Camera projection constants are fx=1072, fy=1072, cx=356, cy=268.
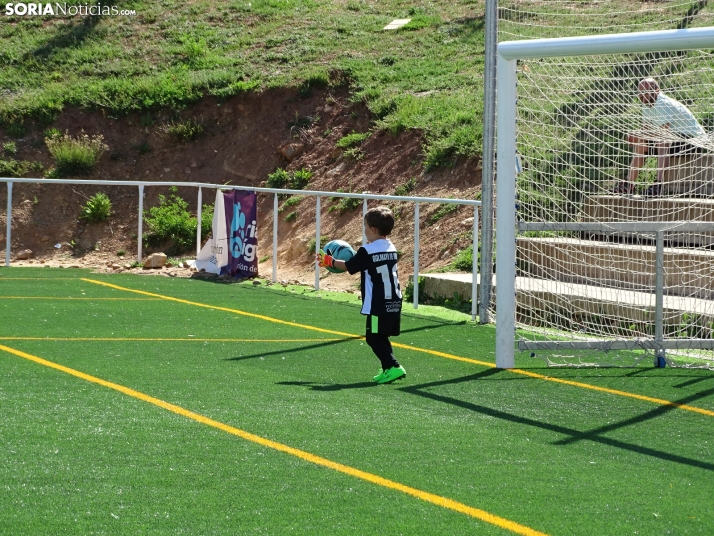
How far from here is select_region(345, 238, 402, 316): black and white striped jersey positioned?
7.93 meters

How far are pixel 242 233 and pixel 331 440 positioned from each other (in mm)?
10692

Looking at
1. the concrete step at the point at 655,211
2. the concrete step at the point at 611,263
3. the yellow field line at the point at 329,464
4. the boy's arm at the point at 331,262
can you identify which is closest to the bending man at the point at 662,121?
the concrete step at the point at 655,211

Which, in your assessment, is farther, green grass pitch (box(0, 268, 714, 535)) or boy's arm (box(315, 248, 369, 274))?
boy's arm (box(315, 248, 369, 274))

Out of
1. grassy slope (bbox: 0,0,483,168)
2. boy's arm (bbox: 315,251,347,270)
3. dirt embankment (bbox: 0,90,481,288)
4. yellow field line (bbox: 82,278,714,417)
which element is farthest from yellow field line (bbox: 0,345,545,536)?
grassy slope (bbox: 0,0,483,168)

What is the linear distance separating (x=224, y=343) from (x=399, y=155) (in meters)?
12.0

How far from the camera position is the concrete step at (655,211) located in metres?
11.4

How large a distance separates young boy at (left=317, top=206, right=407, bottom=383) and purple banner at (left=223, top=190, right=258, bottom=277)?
27.7ft

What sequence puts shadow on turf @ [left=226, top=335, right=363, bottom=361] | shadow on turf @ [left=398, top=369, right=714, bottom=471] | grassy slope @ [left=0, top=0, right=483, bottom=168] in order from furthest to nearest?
1. grassy slope @ [left=0, top=0, right=483, bottom=168]
2. shadow on turf @ [left=226, top=335, right=363, bottom=361]
3. shadow on turf @ [left=398, top=369, right=714, bottom=471]

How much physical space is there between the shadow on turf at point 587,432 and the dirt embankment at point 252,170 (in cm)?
992

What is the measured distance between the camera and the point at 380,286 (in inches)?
313

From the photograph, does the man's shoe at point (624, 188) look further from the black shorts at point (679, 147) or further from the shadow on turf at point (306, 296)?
the shadow on turf at point (306, 296)

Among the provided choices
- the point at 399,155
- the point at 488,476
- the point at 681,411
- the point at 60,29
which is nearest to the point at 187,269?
the point at 399,155

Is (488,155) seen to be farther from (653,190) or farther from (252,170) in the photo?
(252,170)

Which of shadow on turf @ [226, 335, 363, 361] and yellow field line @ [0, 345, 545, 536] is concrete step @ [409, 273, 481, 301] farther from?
yellow field line @ [0, 345, 545, 536]
